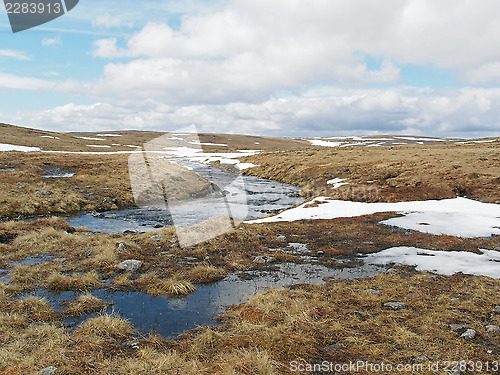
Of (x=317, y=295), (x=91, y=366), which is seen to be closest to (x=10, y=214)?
(x=91, y=366)

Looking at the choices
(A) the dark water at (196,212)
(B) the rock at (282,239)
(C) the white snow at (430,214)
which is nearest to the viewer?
(B) the rock at (282,239)

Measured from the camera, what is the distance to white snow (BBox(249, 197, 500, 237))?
1538 cm

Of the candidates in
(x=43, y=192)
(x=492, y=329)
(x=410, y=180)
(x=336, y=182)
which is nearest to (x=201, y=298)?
(x=492, y=329)

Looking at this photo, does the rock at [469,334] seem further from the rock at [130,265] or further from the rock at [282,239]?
the rock at [130,265]

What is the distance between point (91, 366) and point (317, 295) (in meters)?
5.79

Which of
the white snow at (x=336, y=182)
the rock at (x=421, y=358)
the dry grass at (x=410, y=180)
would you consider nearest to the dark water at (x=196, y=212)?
the white snow at (x=336, y=182)

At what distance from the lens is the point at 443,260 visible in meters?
11.1

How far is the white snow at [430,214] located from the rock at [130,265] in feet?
32.6

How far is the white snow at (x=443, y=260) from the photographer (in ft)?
33.5

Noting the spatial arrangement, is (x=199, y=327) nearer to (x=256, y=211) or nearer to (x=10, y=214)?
(x=256, y=211)

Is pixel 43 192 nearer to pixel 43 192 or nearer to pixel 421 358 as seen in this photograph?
pixel 43 192

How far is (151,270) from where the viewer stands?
35.5 feet

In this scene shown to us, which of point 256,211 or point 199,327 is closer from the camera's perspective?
point 199,327

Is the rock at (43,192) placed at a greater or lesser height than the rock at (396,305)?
greater
